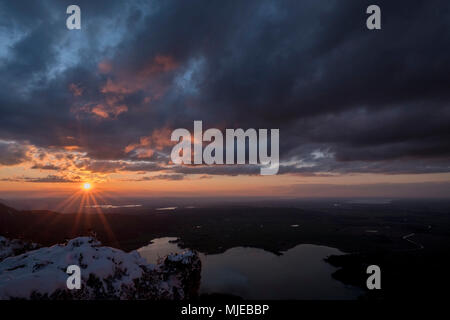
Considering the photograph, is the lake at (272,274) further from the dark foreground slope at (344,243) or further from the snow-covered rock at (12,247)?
the snow-covered rock at (12,247)

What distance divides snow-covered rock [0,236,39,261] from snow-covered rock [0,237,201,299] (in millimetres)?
8041

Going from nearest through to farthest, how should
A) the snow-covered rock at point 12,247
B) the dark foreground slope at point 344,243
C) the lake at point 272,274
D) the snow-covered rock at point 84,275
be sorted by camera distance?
the snow-covered rock at point 84,275
the snow-covered rock at point 12,247
the lake at point 272,274
the dark foreground slope at point 344,243

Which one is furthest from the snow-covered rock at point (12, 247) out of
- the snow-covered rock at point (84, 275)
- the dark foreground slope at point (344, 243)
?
the dark foreground slope at point (344, 243)

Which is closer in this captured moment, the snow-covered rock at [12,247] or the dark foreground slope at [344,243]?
the snow-covered rock at [12,247]

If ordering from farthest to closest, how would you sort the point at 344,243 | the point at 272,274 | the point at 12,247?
the point at 344,243 < the point at 272,274 < the point at 12,247

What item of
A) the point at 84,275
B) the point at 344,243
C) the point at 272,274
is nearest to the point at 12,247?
the point at 84,275

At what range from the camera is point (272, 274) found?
217ft

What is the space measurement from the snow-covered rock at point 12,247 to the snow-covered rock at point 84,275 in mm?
8041

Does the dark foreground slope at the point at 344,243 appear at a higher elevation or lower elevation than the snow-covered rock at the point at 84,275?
lower

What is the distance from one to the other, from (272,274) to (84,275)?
64.5 meters

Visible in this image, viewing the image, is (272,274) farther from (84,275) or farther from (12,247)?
(84,275)

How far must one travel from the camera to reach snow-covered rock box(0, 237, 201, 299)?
31.6ft

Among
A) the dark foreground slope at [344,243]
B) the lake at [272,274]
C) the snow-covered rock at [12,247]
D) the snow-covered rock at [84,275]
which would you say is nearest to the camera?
the snow-covered rock at [84,275]

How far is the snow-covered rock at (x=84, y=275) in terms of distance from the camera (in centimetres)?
964
